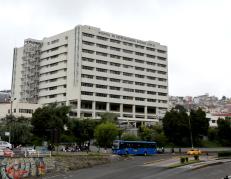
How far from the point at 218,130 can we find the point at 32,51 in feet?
273

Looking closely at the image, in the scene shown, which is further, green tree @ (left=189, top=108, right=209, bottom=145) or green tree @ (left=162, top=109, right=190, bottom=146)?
green tree @ (left=189, top=108, right=209, bottom=145)

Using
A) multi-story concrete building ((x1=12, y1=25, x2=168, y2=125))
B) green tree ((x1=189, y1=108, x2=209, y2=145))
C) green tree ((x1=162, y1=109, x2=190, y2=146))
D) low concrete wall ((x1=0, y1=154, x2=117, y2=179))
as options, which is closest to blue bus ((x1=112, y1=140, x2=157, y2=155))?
low concrete wall ((x1=0, y1=154, x2=117, y2=179))

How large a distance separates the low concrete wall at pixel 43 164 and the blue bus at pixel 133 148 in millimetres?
15655

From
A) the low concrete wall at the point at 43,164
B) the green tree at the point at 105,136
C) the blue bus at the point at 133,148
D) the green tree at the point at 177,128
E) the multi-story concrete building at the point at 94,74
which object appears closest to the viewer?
the low concrete wall at the point at 43,164

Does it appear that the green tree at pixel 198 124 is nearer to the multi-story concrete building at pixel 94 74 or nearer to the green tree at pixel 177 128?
the green tree at pixel 177 128

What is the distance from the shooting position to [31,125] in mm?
109438

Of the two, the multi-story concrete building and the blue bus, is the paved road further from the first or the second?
the multi-story concrete building

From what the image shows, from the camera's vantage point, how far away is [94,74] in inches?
5910

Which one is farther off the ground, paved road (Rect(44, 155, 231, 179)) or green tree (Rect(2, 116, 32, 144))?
green tree (Rect(2, 116, 32, 144))

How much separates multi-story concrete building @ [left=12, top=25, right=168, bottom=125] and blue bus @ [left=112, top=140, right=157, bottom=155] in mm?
64661

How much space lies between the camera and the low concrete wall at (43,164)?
44781 mm

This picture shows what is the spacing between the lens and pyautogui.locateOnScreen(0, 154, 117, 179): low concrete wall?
4478 cm

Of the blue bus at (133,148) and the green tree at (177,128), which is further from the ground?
the green tree at (177,128)

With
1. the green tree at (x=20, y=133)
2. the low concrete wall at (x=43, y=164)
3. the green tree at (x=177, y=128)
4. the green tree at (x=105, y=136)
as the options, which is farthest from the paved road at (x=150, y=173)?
the green tree at (x=177, y=128)
